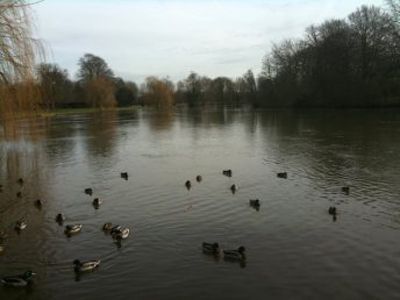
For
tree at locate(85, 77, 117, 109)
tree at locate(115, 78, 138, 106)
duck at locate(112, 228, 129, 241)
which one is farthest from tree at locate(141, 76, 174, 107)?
duck at locate(112, 228, 129, 241)

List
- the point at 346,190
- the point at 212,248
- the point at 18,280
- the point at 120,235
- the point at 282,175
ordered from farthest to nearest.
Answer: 1. the point at 282,175
2. the point at 346,190
3. the point at 120,235
4. the point at 212,248
5. the point at 18,280

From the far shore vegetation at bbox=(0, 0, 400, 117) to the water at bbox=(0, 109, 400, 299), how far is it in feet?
7.72

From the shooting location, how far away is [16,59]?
16.1 metres

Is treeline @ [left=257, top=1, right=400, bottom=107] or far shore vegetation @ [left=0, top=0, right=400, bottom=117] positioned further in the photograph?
treeline @ [left=257, top=1, right=400, bottom=107]

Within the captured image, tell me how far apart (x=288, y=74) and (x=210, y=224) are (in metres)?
86.8

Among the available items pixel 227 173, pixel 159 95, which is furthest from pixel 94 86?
pixel 227 173

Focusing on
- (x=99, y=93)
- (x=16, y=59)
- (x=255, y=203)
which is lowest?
(x=255, y=203)

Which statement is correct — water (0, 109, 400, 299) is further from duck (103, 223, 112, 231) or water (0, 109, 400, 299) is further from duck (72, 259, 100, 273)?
duck (103, 223, 112, 231)

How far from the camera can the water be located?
11562 millimetres

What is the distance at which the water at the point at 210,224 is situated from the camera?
37.9 feet

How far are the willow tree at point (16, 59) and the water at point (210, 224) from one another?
4.49 feet

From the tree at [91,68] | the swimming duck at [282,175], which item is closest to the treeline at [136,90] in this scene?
the tree at [91,68]

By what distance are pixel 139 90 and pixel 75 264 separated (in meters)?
153

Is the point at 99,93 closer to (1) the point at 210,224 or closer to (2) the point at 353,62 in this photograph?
(2) the point at 353,62
